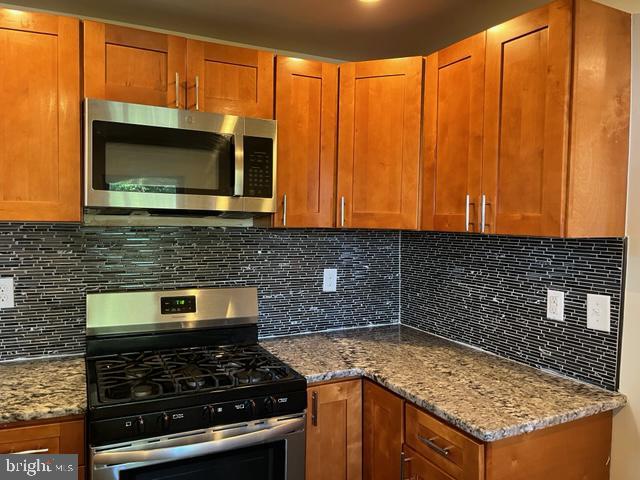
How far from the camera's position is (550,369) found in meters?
1.85

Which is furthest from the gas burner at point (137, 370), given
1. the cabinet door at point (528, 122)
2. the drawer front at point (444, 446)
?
the cabinet door at point (528, 122)

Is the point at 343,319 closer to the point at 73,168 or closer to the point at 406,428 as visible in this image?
the point at 406,428

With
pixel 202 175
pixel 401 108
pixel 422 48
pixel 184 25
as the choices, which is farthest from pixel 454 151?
pixel 184 25

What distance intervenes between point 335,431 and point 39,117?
1.63 m

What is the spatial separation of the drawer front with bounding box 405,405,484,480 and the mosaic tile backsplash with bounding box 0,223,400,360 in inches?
37.9

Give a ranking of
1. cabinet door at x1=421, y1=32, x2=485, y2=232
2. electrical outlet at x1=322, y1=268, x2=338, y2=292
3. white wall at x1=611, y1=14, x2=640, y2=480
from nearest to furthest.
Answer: white wall at x1=611, y1=14, x2=640, y2=480
cabinet door at x1=421, y1=32, x2=485, y2=232
electrical outlet at x1=322, y1=268, x2=338, y2=292

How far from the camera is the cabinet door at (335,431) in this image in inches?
73.0

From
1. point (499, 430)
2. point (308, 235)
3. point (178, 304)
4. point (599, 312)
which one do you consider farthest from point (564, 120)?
point (178, 304)

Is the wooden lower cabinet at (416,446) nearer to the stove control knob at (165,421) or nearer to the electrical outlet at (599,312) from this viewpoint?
the electrical outlet at (599,312)

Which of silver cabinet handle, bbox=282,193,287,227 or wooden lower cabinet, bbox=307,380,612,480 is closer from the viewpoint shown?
wooden lower cabinet, bbox=307,380,612,480

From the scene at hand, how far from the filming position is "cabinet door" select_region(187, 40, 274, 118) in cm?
191

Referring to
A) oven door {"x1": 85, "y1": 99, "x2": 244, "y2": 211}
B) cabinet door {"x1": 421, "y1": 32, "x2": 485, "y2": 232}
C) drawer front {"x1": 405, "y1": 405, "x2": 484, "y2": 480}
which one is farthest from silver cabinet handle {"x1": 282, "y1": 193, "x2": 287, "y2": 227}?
drawer front {"x1": 405, "y1": 405, "x2": 484, "y2": 480}

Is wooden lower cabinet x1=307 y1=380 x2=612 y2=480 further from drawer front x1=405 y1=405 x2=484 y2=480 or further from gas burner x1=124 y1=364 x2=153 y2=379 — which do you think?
gas burner x1=124 y1=364 x2=153 y2=379

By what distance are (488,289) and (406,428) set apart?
2.57 feet
